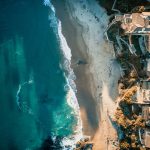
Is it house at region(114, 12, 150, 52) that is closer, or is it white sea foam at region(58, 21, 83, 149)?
house at region(114, 12, 150, 52)

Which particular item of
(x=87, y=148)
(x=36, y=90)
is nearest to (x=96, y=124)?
(x=87, y=148)

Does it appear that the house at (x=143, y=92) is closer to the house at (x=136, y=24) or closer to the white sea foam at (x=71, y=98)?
the house at (x=136, y=24)

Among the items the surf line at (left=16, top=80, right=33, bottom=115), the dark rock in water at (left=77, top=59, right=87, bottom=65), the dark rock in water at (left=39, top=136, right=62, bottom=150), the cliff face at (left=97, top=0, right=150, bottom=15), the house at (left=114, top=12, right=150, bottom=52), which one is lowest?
the dark rock in water at (left=39, top=136, right=62, bottom=150)

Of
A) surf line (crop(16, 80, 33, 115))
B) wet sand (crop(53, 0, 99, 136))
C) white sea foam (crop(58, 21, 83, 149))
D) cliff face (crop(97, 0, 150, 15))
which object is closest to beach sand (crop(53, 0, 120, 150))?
wet sand (crop(53, 0, 99, 136))

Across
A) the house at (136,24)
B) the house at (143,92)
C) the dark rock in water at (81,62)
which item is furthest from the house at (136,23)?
the dark rock in water at (81,62)

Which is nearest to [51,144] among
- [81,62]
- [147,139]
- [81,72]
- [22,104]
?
[22,104]

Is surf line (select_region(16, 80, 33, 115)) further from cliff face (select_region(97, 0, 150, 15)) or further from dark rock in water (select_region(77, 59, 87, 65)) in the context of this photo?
cliff face (select_region(97, 0, 150, 15))
